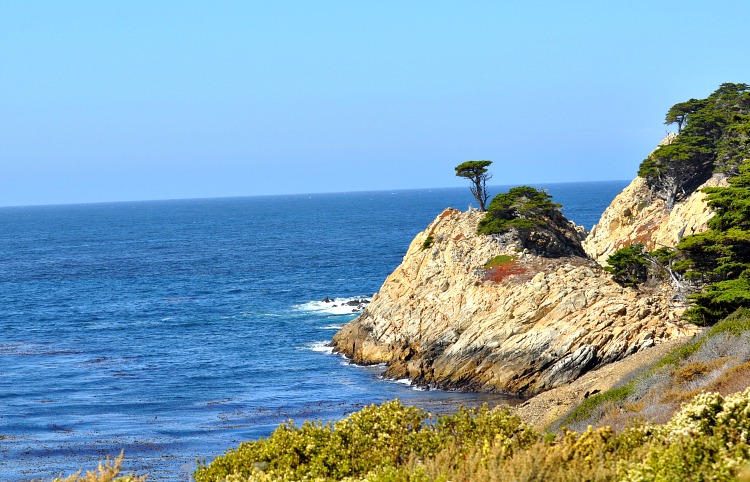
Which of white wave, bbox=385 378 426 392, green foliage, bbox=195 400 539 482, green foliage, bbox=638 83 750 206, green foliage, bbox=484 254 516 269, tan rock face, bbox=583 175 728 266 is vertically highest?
green foliage, bbox=638 83 750 206

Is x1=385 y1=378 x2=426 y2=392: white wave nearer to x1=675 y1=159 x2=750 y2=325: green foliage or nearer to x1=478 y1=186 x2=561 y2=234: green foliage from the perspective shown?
x1=478 y1=186 x2=561 y2=234: green foliage

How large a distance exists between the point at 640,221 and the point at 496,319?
2842cm

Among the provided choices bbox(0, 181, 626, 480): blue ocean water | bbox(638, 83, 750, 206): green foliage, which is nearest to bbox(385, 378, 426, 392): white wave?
bbox(0, 181, 626, 480): blue ocean water

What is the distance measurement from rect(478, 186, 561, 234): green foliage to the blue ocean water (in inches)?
571

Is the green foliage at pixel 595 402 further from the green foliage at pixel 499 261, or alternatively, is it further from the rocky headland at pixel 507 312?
the green foliage at pixel 499 261

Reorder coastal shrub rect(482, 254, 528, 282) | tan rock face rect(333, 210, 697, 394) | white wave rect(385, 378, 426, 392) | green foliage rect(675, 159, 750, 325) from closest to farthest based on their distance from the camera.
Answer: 1. green foliage rect(675, 159, 750, 325)
2. tan rock face rect(333, 210, 697, 394)
3. white wave rect(385, 378, 426, 392)
4. coastal shrub rect(482, 254, 528, 282)

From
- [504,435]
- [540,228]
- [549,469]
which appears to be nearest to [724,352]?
[504,435]

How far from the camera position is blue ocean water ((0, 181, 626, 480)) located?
42938 millimetres

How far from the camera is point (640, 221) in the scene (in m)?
74.2

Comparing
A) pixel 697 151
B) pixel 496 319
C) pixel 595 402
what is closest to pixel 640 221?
pixel 697 151

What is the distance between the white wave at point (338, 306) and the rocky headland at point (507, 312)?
12.8 m

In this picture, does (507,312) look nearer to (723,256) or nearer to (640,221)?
(723,256)

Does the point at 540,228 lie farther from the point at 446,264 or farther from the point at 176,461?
the point at 176,461

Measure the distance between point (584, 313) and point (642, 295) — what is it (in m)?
4.36
